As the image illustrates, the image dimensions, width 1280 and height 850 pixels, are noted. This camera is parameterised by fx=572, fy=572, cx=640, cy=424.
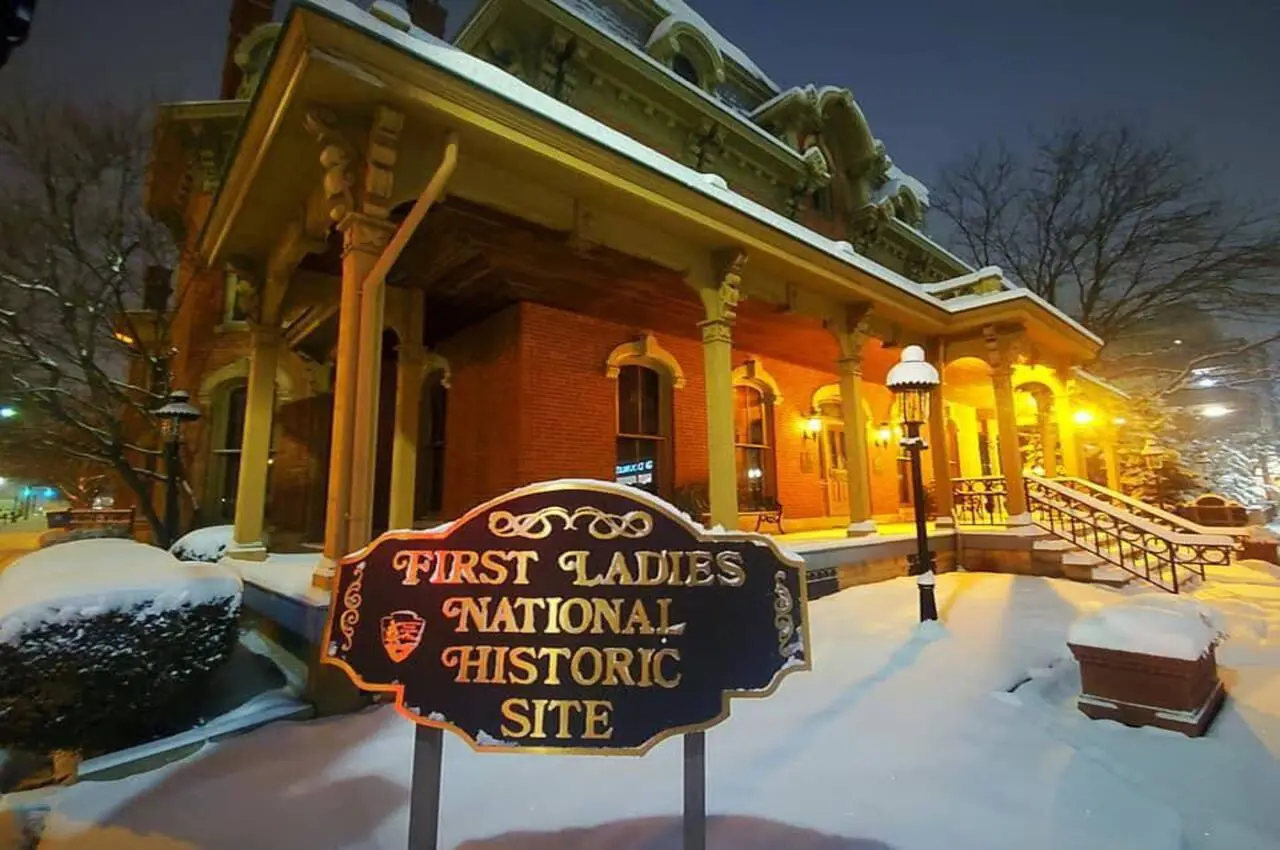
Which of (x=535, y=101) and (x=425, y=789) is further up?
(x=535, y=101)

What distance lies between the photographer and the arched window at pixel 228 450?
11.2 meters

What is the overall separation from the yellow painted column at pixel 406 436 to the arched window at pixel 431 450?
2.15 meters

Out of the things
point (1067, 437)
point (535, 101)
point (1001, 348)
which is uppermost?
point (535, 101)

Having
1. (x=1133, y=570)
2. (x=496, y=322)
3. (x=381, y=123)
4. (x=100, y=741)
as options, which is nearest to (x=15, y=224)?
(x=496, y=322)

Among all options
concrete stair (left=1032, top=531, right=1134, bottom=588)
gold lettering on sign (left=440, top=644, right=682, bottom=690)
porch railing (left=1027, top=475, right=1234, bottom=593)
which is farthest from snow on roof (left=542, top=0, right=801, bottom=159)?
gold lettering on sign (left=440, top=644, right=682, bottom=690)

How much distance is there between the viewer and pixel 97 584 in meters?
3.45

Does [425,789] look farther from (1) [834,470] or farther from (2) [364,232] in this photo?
(1) [834,470]

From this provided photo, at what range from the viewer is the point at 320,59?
4.01 metres

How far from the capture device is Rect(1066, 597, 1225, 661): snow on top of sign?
12.2ft

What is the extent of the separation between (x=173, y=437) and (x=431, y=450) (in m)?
4.24

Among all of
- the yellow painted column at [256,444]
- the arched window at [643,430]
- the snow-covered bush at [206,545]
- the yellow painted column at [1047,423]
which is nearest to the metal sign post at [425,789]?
the yellow painted column at [256,444]

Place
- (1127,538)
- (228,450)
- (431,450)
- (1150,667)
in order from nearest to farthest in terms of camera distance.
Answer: (1150,667) < (1127,538) < (431,450) < (228,450)

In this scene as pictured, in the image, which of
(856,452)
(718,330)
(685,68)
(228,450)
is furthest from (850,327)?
(228,450)

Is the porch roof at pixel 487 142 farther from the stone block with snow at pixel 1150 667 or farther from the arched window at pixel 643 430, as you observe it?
the stone block with snow at pixel 1150 667
